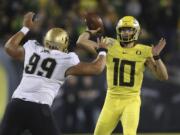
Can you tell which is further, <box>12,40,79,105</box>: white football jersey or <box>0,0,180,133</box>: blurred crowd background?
<box>0,0,180,133</box>: blurred crowd background

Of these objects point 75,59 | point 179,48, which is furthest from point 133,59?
point 179,48

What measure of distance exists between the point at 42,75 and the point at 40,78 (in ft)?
0.12

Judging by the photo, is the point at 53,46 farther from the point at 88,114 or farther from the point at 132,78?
the point at 88,114

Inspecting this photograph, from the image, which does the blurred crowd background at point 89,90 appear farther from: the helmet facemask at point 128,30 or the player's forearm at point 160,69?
the player's forearm at point 160,69

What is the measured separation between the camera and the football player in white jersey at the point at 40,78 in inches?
261

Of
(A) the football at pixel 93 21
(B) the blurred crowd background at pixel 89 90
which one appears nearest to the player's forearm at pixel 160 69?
(A) the football at pixel 93 21

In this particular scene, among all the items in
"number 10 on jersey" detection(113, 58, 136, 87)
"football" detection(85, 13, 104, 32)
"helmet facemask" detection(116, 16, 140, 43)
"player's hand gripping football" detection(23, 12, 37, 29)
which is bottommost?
"number 10 on jersey" detection(113, 58, 136, 87)

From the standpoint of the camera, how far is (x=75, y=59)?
701cm

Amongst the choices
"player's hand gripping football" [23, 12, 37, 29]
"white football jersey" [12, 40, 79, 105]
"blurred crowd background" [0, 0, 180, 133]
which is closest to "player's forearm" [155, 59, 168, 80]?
"white football jersey" [12, 40, 79, 105]

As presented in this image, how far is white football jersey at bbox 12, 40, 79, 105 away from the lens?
6.79 m

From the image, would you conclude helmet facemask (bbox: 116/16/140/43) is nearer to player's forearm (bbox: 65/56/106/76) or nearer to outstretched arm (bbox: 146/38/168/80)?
outstretched arm (bbox: 146/38/168/80)

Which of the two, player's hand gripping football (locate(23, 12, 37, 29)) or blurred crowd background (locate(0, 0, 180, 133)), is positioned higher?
player's hand gripping football (locate(23, 12, 37, 29))

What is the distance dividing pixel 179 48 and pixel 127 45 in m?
4.75

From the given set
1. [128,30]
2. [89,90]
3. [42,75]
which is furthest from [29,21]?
[89,90]
